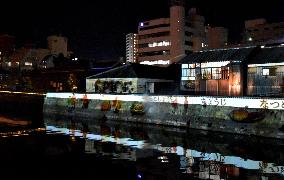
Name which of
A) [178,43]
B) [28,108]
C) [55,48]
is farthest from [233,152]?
[55,48]

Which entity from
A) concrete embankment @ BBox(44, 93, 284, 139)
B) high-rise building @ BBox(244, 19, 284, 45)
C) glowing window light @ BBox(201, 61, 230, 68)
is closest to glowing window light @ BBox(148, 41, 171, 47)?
high-rise building @ BBox(244, 19, 284, 45)

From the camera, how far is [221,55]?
52.1 metres

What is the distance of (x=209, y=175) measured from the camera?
22.8 metres

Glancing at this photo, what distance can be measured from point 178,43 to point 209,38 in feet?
64.7

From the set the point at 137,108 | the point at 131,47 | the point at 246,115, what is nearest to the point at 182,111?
the point at 137,108

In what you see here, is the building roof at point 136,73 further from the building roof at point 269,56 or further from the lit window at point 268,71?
the lit window at point 268,71

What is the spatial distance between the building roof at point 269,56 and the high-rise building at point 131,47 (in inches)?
2915

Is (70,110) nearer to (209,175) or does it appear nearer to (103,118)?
(103,118)

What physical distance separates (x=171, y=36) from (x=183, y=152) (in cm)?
8333

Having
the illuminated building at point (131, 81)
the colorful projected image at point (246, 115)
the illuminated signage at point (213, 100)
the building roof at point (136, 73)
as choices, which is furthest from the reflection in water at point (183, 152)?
the building roof at point (136, 73)

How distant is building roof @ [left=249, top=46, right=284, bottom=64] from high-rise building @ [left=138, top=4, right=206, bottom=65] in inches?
2266

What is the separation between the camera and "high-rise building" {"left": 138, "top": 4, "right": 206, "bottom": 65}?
10956cm

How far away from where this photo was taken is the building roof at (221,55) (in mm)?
50156

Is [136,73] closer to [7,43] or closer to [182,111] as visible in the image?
[182,111]
